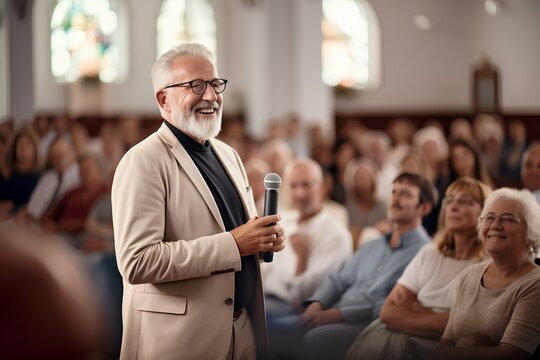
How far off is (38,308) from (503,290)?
267 centimetres

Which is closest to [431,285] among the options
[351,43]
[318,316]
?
[318,316]

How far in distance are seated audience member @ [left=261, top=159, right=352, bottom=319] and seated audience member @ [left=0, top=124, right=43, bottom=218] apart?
11.9 ft

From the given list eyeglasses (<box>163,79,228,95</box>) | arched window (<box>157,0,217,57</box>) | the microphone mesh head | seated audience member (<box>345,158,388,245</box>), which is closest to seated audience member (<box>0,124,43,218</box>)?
seated audience member (<box>345,158,388,245</box>)

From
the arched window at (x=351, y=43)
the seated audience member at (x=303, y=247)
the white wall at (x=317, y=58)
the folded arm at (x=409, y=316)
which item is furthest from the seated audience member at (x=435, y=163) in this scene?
the arched window at (x=351, y=43)

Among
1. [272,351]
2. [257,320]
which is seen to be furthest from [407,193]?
[257,320]

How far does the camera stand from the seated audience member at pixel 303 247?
527cm

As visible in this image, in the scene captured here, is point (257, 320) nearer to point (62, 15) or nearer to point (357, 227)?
point (357, 227)

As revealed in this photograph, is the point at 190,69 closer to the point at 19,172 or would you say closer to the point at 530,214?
the point at 530,214

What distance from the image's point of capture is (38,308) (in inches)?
33.1

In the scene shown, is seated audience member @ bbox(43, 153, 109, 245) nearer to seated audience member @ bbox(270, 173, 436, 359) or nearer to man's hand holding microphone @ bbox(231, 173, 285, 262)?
seated audience member @ bbox(270, 173, 436, 359)

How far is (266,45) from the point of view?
589 inches

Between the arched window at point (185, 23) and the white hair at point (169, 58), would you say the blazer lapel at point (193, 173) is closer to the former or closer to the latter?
the white hair at point (169, 58)

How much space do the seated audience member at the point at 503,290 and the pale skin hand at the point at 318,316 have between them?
3.34 ft

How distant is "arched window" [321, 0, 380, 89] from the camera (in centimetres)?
2131
